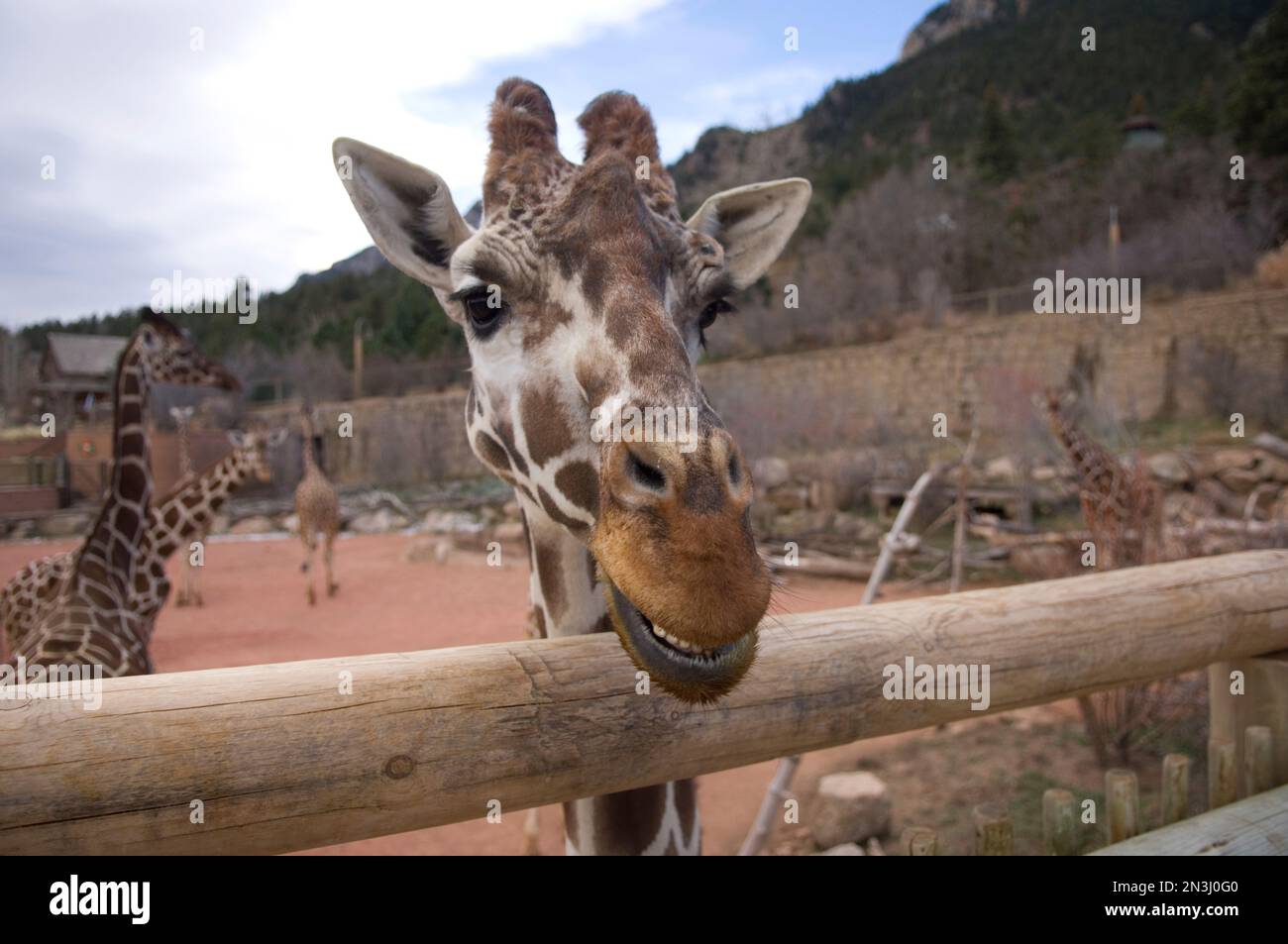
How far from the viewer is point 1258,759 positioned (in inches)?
112

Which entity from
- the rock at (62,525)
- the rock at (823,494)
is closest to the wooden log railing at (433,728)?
the rock at (823,494)

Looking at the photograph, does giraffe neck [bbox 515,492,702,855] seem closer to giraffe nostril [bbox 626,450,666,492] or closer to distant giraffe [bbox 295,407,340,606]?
giraffe nostril [bbox 626,450,666,492]

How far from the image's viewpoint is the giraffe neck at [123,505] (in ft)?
17.1

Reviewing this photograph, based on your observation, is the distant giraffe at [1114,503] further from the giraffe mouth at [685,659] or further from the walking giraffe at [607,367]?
the giraffe mouth at [685,659]

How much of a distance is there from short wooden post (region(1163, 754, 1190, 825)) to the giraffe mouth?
2.39 metres

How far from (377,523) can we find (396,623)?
1161cm

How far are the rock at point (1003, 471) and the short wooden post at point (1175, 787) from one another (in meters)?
14.9

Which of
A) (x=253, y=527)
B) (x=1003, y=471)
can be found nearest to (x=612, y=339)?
(x=1003, y=471)

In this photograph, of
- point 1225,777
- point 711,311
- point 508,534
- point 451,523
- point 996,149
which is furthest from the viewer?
point 996,149

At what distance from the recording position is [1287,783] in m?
2.87

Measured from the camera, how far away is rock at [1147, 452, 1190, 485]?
1496 centimetres

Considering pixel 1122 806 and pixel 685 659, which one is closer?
pixel 685 659

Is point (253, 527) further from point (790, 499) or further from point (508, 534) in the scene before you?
point (790, 499)
